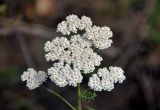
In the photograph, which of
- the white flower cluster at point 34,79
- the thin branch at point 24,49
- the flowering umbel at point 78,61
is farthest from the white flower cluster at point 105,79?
the thin branch at point 24,49

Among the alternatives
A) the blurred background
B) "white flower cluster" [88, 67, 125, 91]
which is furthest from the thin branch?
"white flower cluster" [88, 67, 125, 91]

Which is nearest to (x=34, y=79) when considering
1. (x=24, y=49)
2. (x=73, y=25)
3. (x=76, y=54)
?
(x=76, y=54)

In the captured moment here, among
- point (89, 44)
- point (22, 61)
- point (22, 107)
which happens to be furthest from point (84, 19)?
point (22, 61)

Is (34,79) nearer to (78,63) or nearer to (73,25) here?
(78,63)

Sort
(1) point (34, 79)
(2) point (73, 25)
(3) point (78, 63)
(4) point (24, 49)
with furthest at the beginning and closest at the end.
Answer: (4) point (24, 49)
(2) point (73, 25)
(1) point (34, 79)
(3) point (78, 63)

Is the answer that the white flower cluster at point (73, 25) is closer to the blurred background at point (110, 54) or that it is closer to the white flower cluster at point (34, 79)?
the white flower cluster at point (34, 79)

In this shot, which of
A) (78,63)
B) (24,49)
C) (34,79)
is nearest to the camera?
(78,63)
